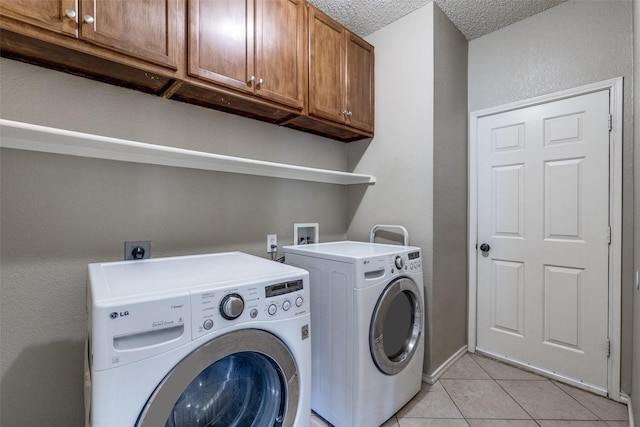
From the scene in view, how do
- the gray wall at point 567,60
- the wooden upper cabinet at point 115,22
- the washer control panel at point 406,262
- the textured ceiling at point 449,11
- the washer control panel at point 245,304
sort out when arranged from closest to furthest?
the washer control panel at point 245,304 < the wooden upper cabinet at point 115,22 < the washer control panel at point 406,262 < the gray wall at point 567,60 < the textured ceiling at point 449,11

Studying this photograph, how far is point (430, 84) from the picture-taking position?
6.54 feet

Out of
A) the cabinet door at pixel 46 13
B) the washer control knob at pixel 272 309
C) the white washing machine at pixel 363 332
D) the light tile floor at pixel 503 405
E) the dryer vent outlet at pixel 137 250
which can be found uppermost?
the cabinet door at pixel 46 13

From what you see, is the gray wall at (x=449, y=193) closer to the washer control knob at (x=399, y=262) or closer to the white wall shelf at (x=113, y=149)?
the washer control knob at (x=399, y=262)

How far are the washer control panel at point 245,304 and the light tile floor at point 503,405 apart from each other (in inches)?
38.4

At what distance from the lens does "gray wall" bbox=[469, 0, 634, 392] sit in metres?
1.77

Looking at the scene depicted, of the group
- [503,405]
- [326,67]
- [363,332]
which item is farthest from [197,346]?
[503,405]

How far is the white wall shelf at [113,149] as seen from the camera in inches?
40.9

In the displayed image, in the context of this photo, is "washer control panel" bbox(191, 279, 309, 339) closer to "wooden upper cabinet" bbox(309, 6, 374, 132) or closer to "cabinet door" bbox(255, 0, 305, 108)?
"cabinet door" bbox(255, 0, 305, 108)

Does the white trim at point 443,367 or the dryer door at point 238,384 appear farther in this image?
the white trim at point 443,367

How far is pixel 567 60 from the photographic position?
6.53 ft

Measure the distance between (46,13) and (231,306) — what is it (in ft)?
3.89

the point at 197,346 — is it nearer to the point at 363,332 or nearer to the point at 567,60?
the point at 363,332

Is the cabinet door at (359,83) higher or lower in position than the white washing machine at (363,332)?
higher

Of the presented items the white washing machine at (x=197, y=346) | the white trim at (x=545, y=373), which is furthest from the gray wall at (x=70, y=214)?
the white trim at (x=545, y=373)
